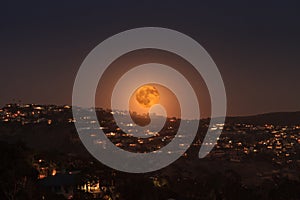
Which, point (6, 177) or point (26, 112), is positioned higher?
point (26, 112)

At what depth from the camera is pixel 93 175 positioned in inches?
1672

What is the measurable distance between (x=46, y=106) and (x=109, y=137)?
63.1m

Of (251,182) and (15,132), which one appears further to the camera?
(15,132)

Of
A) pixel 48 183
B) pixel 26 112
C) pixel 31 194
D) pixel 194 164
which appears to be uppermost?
pixel 26 112

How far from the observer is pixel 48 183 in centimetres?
4203

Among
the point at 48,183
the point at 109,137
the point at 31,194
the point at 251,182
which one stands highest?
the point at 109,137

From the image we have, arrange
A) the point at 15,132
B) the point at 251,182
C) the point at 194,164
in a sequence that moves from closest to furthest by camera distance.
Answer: the point at 251,182 → the point at 194,164 → the point at 15,132

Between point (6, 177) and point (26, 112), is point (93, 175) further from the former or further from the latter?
point (26, 112)

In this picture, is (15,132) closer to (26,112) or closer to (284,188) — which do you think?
(26,112)

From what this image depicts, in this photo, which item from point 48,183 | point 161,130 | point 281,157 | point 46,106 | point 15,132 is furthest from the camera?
point 46,106

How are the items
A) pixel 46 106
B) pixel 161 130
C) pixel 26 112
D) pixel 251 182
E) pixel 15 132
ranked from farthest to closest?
pixel 46 106 < pixel 26 112 < pixel 161 130 < pixel 15 132 < pixel 251 182

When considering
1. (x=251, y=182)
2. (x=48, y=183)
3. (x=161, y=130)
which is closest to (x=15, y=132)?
(x=161, y=130)

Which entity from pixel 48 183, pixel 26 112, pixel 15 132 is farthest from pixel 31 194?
pixel 26 112

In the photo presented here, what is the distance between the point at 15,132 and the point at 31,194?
8746 centimetres
